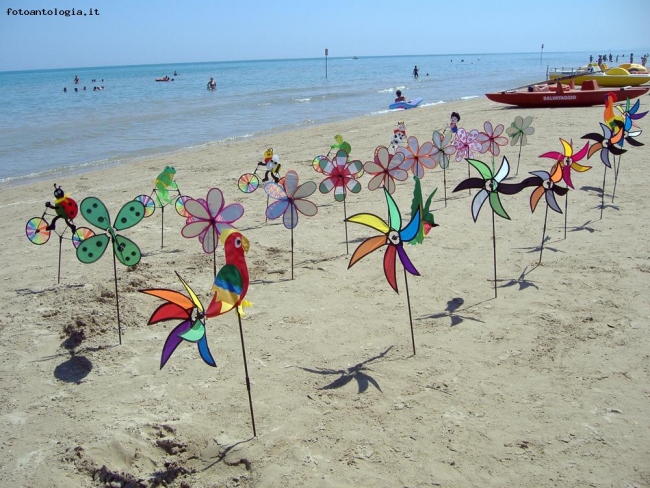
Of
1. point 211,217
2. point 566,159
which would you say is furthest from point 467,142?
point 211,217

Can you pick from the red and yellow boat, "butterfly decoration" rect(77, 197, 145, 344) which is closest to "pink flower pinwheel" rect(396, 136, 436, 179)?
"butterfly decoration" rect(77, 197, 145, 344)

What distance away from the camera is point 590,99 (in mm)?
18891

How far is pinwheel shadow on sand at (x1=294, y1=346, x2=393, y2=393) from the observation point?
454 centimetres

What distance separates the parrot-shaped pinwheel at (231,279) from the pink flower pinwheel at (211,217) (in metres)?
1.29

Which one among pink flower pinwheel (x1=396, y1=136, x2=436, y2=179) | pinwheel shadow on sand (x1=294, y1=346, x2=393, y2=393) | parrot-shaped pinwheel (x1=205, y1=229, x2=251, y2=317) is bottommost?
pinwheel shadow on sand (x1=294, y1=346, x2=393, y2=393)

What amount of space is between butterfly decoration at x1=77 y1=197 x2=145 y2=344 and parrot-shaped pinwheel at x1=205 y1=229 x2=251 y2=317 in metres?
1.70

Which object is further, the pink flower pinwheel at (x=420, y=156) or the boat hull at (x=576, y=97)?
the boat hull at (x=576, y=97)

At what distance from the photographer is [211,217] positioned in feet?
16.3

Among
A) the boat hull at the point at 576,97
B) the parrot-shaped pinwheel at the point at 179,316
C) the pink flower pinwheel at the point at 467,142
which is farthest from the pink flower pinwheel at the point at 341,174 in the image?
the boat hull at the point at 576,97

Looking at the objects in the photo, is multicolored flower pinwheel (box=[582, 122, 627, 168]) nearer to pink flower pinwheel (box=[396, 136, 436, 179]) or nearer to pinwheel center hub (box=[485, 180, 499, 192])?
pink flower pinwheel (box=[396, 136, 436, 179])

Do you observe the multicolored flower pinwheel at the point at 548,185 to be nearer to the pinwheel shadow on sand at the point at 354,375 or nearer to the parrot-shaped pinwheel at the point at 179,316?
the pinwheel shadow on sand at the point at 354,375

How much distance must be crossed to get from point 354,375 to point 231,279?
1579mm

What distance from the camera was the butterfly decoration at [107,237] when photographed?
4.98m

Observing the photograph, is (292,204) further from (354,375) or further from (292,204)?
(354,375)
